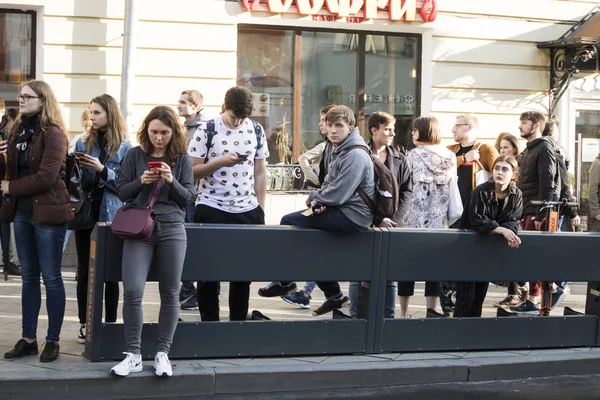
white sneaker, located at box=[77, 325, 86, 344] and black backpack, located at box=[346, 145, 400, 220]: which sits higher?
black backpack, located at box=[346, 145, 400, 220]

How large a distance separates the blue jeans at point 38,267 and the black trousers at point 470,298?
3.05 m

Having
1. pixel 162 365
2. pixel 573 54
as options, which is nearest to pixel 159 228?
pixel 162 365

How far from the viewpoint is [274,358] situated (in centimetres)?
678

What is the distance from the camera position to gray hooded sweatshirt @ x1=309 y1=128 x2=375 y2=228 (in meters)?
6.79

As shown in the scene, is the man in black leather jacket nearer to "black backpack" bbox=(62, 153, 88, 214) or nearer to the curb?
the curb

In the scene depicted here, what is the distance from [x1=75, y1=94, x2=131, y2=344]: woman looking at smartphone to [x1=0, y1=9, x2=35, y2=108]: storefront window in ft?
17.7

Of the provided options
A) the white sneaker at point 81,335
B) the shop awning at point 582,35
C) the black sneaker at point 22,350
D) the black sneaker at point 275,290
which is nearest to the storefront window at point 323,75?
the shop awning at point 582,35

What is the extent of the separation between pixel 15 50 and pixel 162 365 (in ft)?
23.7

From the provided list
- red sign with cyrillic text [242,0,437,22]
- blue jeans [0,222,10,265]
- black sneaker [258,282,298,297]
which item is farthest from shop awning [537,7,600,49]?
blue jeans [0,222,10,265]

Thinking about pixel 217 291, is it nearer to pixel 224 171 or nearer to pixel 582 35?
pixel 224 171

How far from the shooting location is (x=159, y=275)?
6.22 meters

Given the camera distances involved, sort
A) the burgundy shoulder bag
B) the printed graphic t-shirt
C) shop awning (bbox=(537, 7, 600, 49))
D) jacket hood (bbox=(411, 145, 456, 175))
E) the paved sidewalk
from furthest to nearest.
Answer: shop awning (bbox=(537, 7, 600, 49)) < jacket hood (bbox=(411, 145, 456, 175)) < the printed graphic t-shirt < the paved sidewalk < the burgundy shoulder bag

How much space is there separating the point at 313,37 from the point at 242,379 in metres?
7.96

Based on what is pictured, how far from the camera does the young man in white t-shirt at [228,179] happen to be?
7.03m
